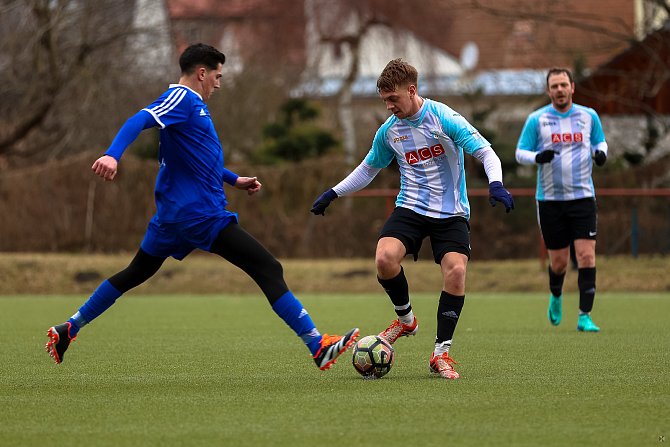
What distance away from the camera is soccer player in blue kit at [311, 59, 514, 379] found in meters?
7.82

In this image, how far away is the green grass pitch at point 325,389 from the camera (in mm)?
5465

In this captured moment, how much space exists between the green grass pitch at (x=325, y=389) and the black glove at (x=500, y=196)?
1.06 meters

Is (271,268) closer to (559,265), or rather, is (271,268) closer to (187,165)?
(187,165)

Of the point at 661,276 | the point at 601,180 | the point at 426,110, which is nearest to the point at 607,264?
the point at 661,276

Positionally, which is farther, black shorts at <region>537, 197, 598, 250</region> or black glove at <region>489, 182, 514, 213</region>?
black shorts at <region>537, 197, 598, 250</region>

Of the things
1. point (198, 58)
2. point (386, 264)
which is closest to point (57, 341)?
point (198, 58)

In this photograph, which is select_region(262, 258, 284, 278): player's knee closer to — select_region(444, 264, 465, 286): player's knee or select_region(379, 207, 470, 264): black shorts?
select_region(379, 207, 470, 264): black shorts

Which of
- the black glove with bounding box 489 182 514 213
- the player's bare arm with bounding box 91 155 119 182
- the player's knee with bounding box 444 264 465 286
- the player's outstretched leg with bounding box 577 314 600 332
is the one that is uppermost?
the player's bare arm with bounding box 91 155 119 182

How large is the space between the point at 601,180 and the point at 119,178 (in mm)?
9051

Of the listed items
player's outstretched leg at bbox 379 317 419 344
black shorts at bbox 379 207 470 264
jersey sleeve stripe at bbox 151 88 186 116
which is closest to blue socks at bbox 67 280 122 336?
jersey sleeve stripe at bbox 151 88 186 116

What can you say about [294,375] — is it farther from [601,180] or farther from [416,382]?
[601,180]

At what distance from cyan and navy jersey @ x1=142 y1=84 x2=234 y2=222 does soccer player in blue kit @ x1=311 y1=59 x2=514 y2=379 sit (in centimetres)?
90

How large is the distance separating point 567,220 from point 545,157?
118 centimetres

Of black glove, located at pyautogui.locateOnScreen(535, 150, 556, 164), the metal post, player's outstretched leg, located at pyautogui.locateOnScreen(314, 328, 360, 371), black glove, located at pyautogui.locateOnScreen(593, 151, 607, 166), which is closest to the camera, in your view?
player's outstretched leg, located at pyautogui.locateOnScreen(314, 328, 360, 371)
